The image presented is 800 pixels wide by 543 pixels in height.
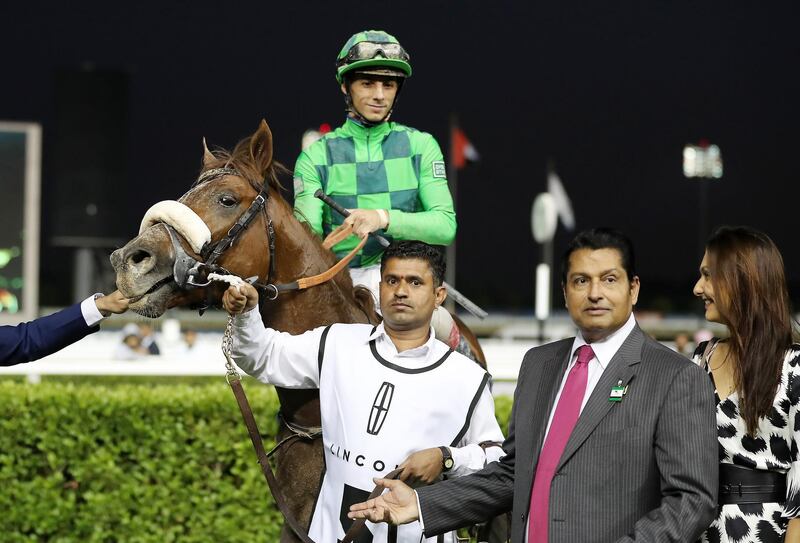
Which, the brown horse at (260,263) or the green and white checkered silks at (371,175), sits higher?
the green and white checkered silks at (371,175)

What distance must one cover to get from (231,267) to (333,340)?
47cm

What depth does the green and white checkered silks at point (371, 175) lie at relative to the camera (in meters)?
3.77

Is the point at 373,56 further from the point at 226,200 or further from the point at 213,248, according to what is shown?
the point at 213,248

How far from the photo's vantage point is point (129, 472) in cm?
568

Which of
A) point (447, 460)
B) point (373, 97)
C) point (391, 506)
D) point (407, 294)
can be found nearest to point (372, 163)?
point (373, 97)

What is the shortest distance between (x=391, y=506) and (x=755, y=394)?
0.94m

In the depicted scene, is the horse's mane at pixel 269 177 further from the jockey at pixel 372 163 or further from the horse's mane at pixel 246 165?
the jockey at pixel 372 163

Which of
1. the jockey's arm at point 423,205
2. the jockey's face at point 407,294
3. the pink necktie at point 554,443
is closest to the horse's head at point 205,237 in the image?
the jockey's arm at point 423,205

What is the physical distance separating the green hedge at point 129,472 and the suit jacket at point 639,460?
11.7ft

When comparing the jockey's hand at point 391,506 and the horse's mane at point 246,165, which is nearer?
the jockey's hand at point 391,506

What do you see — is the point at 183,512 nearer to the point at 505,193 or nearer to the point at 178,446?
the point at 178,446

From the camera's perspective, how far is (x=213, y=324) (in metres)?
25.5

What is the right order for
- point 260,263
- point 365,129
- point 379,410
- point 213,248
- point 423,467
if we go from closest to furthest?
point 423,467, point 379,410, point 213,248, point 260,263, point 365,129

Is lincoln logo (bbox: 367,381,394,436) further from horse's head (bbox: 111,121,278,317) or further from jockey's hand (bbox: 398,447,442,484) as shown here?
horse's head (bbox: 111,121,278,317)
